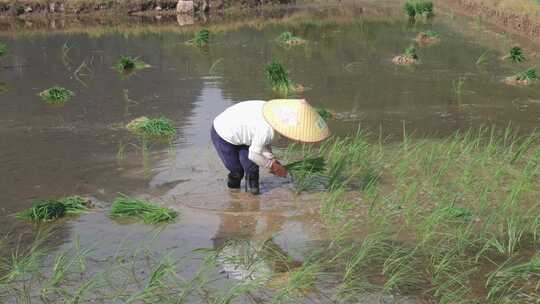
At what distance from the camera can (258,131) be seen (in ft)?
17.7

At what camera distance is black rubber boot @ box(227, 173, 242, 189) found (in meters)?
6.03

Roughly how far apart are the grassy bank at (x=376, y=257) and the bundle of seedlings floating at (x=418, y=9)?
15.4 m

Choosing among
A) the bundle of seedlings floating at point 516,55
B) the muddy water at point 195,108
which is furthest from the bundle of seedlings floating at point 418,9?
the bundle of seedlings floating at point 516,55

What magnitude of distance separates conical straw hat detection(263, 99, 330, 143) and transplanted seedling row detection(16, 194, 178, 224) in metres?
1.11

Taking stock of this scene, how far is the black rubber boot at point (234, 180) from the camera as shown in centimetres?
603

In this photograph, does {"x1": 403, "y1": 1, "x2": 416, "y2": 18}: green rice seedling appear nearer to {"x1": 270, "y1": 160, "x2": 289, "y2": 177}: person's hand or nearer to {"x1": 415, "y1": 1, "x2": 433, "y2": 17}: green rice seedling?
{"x1": 415, "y1": 1, "x2": 433, "y2": 17}: green rice seedling

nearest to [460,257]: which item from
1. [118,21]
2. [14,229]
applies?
[14,229]

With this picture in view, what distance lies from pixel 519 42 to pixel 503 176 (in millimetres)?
10421

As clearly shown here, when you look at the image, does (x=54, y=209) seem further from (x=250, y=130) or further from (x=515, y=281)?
(x=515, y=281)

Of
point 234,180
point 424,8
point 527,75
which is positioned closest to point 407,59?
point 527,75

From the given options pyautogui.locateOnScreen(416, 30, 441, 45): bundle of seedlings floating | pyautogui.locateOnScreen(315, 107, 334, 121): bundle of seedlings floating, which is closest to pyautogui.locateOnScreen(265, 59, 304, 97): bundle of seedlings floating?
pyautogui.locateOnScreen(315, 107, 334, 121): bundle of seedlings floating

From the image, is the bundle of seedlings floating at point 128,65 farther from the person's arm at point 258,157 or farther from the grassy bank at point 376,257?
the person's arm at point 258,157

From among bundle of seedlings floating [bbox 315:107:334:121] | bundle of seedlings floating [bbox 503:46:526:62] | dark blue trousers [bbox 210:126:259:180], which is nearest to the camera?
dark blue trousers [bbox 210:126:259:180]

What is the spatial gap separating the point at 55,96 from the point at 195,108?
225cm
